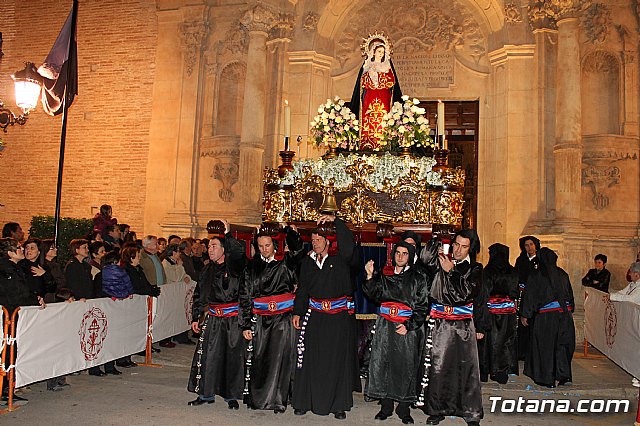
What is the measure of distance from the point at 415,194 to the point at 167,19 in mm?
9270

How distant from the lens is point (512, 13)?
14594 millimetres

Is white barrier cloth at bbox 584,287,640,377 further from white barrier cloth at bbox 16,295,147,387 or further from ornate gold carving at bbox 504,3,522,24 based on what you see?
white barrier cloth at bbox 16,295,147,387

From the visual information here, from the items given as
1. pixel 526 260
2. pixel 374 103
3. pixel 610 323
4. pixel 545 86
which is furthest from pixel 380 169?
pixel 545 86

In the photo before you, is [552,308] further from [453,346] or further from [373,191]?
[373,191]

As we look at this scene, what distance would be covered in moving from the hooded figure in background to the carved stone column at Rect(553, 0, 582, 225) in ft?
14.4

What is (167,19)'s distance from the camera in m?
17.0

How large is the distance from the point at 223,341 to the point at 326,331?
4.15ft

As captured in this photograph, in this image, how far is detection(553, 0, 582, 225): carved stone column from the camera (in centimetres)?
1322

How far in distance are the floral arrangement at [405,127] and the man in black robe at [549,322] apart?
11.7ft

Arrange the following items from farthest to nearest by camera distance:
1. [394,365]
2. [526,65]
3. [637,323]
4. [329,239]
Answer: [526,65] < [637,323] < [329,239] < [394,365]

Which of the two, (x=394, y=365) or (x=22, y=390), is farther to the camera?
(x=22, y=390)

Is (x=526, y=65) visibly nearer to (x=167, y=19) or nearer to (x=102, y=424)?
(x=167, y=19)

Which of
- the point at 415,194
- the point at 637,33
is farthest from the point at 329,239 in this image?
the point at 637,33

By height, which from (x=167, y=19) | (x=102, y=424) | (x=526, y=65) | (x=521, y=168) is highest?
(x=167, y=19)
